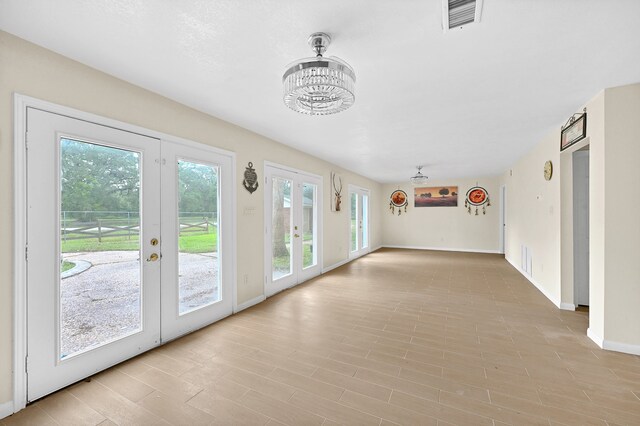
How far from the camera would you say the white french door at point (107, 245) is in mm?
1871

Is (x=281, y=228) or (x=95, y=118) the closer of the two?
(x=95, y=118)

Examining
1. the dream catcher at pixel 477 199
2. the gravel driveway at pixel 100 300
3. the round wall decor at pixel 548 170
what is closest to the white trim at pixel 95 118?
the gravel driveway at pixel 100 300

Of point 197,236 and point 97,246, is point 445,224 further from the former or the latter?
point 97,246

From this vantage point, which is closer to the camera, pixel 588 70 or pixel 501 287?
pixel 588 70

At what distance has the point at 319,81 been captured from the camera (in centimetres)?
152

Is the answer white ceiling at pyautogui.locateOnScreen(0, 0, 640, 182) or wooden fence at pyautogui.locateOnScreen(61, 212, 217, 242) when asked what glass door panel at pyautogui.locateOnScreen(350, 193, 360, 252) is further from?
wooden fence at pyautogui.locateOnScreen(61, 212, 217, 242)

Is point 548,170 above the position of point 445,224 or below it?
above

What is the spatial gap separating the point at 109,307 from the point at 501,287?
17.7ft

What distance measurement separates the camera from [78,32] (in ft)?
5.60

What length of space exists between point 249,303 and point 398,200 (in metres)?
7.42

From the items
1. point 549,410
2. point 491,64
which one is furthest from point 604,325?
point 491,64

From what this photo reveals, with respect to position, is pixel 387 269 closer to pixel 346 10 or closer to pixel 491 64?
pixel 491 64

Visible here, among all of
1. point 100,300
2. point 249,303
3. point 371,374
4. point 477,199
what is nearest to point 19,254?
point 100,300

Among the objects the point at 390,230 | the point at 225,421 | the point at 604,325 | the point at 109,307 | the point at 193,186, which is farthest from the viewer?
the point at 390,230
